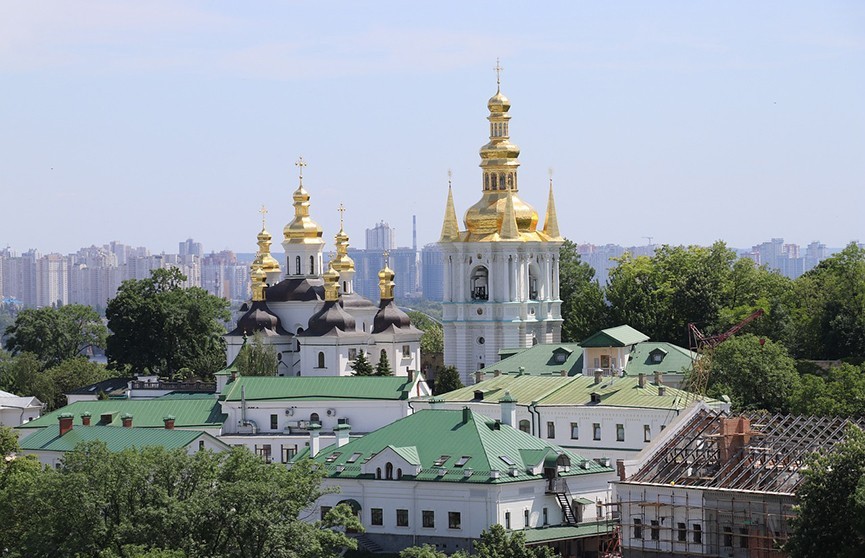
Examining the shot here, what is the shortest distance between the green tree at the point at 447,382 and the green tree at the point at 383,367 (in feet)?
8.59

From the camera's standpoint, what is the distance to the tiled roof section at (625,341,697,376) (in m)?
92.7

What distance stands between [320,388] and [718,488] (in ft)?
102

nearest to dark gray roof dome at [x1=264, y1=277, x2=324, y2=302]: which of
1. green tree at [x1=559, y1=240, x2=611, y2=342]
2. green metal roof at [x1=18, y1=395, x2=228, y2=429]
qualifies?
green tree at [x1=559, y1=240, x2=611, y2=342]

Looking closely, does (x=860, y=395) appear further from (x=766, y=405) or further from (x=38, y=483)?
(x=38, y=483)

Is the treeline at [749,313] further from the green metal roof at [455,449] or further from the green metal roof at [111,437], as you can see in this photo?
the green metal roof at [111,437]

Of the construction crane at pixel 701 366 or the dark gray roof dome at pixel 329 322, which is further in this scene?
the dark gray roof dome at pixel 329 322

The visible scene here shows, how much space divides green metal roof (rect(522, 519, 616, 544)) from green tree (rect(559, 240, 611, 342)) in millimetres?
43605

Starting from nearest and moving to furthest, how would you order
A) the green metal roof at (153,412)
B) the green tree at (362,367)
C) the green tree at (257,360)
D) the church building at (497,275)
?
the green metal roof at (153,412) < the green tree at (362,367) < the green tree at (257,360) < the church building at (497,275)

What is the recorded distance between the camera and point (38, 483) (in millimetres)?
65375

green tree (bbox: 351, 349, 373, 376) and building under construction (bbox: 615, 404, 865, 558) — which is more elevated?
green tree (bbox: 351, 349, 373, 376)

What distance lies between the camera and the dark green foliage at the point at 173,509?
61.2m

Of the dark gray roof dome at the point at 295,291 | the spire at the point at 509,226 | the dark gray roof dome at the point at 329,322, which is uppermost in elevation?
the spire at the point at 509,226

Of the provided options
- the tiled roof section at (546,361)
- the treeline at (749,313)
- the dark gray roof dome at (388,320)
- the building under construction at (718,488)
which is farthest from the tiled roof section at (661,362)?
the building under construction at (718,488)

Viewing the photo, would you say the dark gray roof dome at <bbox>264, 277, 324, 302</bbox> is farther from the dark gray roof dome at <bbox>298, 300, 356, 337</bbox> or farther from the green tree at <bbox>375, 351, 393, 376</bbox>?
the green tree at <bbox>375, 351, 393, 376</bbox>
